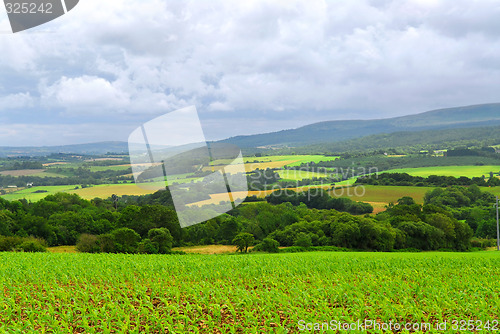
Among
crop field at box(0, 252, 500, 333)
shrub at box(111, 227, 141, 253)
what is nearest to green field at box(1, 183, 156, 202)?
Result: shrub at box(111, 227, 141, 253)

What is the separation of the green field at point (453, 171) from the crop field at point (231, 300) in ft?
375

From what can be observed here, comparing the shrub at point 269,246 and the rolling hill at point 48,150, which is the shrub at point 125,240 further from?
the rolling hill at point 48,150

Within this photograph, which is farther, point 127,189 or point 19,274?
point 127,189

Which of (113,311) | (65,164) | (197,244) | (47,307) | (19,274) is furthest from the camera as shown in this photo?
(65,164)

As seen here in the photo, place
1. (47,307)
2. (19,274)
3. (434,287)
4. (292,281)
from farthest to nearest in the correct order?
1. (19,274)
2. (292,281)
3. (434,287)
4. (47,307)

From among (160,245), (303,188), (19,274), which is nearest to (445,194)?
(303,188)

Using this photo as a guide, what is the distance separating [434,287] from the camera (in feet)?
31.2

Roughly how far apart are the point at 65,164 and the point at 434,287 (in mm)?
148825

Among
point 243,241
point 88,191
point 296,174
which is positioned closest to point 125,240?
point 243,241

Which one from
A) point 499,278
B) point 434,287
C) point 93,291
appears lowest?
point 499,278

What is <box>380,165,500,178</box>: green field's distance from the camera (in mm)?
116438

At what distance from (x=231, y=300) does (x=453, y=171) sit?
132m

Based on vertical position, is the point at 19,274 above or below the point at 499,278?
above

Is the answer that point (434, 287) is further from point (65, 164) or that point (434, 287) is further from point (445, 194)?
point (65, 164)
